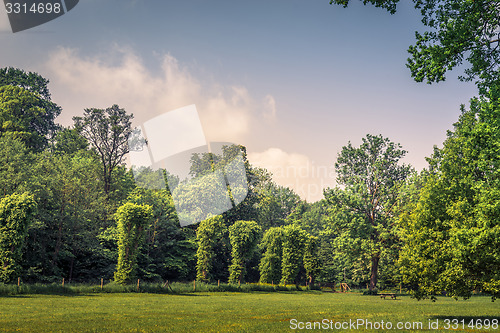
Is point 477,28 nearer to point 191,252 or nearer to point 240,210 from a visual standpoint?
point 191,252

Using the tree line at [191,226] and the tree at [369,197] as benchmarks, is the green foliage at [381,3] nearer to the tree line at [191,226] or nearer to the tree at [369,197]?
the tree line at [191,226]

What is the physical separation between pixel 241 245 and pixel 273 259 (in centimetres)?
772

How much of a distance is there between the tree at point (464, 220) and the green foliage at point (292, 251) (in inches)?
1644

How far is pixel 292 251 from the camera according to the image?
2717 inches

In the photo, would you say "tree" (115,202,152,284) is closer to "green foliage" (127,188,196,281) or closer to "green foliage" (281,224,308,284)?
"green foliage" (127,188,196,281)

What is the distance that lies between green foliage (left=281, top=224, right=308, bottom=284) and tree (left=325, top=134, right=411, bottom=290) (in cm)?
790

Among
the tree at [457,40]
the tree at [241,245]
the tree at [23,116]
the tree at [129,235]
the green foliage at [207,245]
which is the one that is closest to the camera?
the tree at [457,40]

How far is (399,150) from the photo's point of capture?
64438 millimetres

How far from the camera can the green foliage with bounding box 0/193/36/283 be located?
36.3m

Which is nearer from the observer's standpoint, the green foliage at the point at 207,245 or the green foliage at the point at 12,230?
the green foliage at the point at 12,230

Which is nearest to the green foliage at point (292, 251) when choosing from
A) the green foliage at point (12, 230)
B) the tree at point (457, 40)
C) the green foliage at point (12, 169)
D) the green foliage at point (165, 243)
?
the green foliage at point (165, 243)

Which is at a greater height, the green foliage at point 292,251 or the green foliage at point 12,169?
the green foliage at point 12,169

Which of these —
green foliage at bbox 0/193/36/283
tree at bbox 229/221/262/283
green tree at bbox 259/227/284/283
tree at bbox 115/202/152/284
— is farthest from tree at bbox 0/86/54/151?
green tree at bbox 259/227/284/283

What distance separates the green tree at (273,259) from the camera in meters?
68.0
